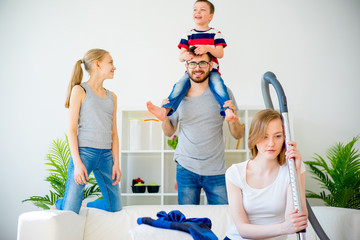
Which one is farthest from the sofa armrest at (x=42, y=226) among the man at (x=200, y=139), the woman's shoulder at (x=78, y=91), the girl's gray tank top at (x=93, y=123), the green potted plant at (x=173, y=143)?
the green potted plant at (x=173, y=143)

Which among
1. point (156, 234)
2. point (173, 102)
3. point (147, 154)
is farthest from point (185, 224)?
point (147, 154)

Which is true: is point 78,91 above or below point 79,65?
below

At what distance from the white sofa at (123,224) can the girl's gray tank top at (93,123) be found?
1.54 ft

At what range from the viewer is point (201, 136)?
2711mm

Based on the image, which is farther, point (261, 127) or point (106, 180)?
point (106, 180)

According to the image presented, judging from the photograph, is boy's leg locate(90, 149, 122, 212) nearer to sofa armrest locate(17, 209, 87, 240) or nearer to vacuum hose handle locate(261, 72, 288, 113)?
sofa armrest locate(17, 209, 87, 240)

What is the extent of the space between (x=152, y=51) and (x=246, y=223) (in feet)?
10.2

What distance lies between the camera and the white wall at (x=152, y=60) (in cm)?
431

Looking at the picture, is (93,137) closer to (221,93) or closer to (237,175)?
(221,93)

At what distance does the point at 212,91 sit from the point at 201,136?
0.35 m

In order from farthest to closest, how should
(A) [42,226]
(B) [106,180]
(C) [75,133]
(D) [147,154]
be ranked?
1. (D) [147,154]
2. (B) [106,180]
3. (C) [75,133]
4. (A) [42,226]

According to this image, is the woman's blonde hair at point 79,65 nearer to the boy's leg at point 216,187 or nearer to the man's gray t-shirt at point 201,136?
the man's gray t-shirt at point 201,136

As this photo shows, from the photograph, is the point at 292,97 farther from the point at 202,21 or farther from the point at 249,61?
the point at 202,21

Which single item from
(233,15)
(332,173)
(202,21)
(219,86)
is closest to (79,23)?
(233,15)
